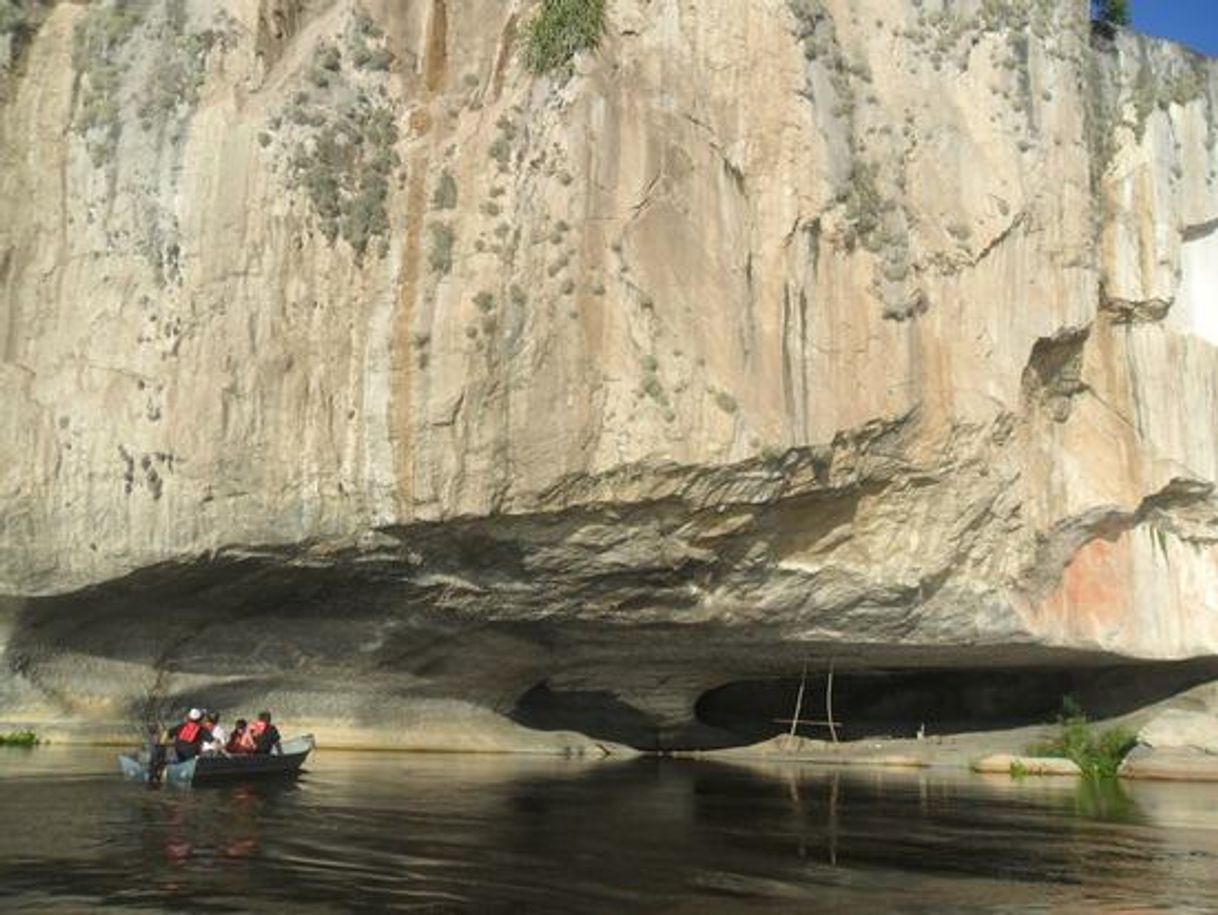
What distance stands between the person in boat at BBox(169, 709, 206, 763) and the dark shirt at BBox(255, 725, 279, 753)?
0.98 m

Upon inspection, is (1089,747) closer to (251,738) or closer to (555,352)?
(555,352)

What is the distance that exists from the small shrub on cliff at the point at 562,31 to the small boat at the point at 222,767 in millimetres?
11740

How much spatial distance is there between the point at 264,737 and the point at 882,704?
1813 cm

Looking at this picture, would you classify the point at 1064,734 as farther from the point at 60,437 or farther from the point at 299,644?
the point at 60,437


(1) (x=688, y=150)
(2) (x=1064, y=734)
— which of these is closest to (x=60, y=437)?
(1) (x=688, y=150)

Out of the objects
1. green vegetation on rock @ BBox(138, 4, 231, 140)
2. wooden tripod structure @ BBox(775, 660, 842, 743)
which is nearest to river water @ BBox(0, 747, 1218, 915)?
wooden tripod structure @ BBox(775, 660, 842, 743)

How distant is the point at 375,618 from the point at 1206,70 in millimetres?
20339

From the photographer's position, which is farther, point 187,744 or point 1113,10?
point 1113,10

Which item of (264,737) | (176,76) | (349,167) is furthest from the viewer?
(176,76)

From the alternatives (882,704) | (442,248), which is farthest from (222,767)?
(882,704)

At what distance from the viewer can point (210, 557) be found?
2181cm

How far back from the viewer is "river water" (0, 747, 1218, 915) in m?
11.4

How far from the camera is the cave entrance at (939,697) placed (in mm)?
28344

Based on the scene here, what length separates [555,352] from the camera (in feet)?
69.7
